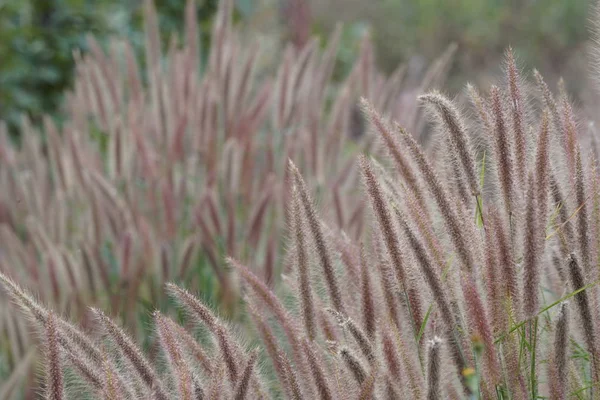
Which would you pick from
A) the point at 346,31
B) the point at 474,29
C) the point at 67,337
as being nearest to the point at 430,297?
the point at 67,337

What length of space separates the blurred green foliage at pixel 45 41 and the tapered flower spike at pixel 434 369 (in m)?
4.00

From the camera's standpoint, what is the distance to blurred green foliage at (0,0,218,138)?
4824 mm

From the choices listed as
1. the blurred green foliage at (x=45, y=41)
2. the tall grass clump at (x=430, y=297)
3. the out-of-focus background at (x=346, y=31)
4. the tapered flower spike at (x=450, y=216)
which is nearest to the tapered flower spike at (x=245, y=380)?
the tall grass clump at (x=430, y=297)

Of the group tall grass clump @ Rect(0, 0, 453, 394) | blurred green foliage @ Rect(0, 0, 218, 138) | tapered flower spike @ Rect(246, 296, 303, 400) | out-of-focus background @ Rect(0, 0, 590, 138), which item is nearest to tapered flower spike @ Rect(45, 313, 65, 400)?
tapered flower spike @ Rect(246, 296, 303, 400)

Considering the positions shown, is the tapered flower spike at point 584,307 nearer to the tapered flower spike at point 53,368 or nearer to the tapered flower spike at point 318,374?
the tapered flower spike at point 318,374

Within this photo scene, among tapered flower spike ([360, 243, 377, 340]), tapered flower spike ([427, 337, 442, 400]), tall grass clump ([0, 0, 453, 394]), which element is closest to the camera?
tapered flower spike ([427, 337, 442, 400])

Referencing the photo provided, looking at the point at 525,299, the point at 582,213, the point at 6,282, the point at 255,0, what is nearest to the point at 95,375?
the point at 6,282

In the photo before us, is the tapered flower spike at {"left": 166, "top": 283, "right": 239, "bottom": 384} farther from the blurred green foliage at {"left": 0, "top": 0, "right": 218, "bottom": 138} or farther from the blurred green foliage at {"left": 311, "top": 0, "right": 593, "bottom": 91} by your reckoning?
the blurred green foliage at {"left": 311, "top": 0, "right": 593, "bottom": 91}

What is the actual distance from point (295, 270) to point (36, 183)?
7.32 feet

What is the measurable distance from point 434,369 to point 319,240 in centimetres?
30

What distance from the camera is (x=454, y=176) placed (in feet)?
4.38

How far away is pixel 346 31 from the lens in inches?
291

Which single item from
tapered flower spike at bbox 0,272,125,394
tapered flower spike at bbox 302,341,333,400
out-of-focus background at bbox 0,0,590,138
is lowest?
tapered flower spike at bbox 0,272,125,394

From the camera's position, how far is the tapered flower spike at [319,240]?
1272mm
